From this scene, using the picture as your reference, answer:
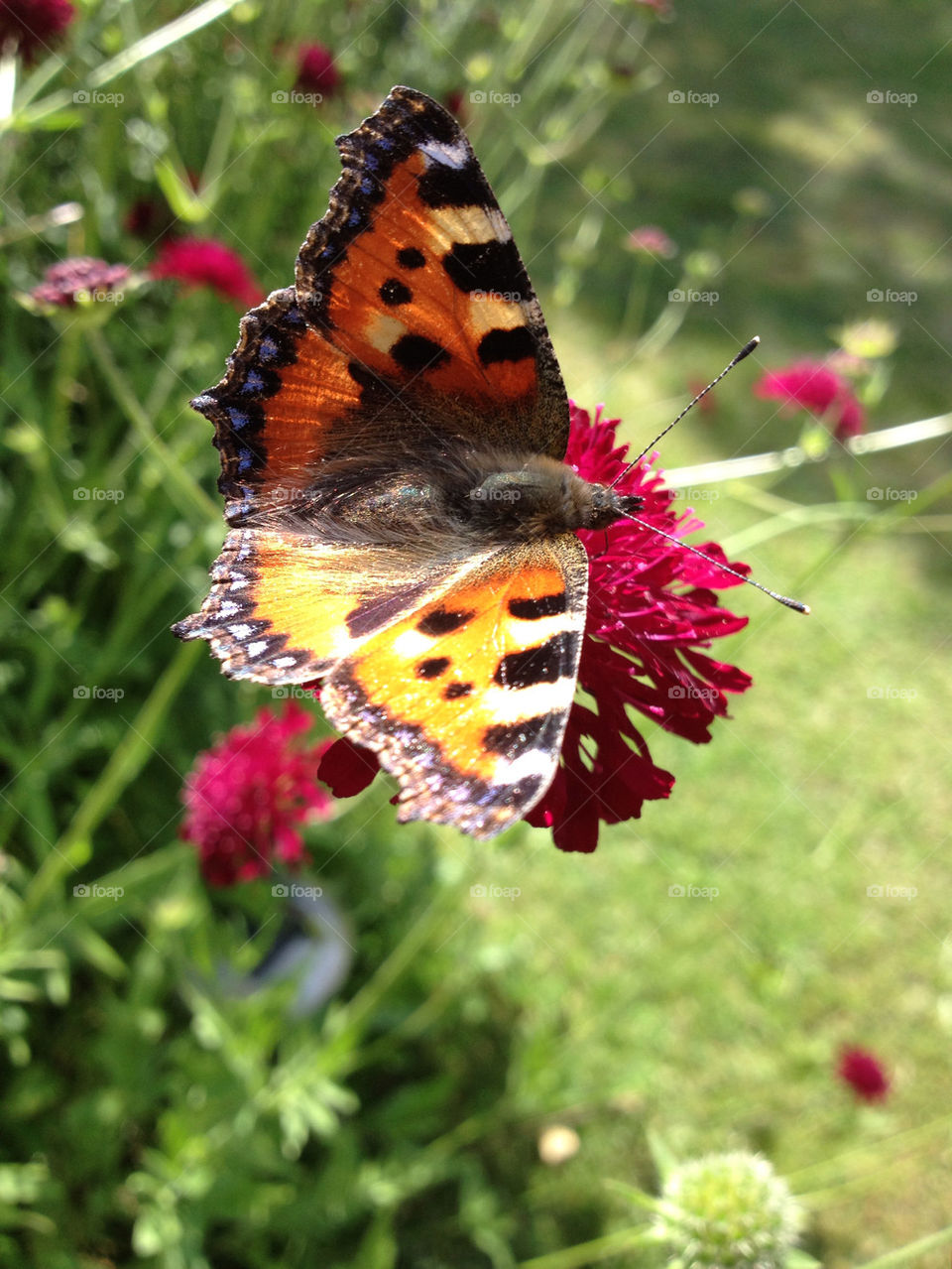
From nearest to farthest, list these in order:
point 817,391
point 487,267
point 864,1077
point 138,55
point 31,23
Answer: point 487,267
point 138,55
point 31,23
point 864,1077
point 817,391

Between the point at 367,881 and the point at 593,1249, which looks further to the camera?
the point at 367,881

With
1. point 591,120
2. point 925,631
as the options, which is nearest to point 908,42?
point 591,120

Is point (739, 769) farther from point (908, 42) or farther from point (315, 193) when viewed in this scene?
point (908, 42)

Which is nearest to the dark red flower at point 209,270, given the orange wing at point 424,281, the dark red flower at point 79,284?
the dark red flower at point 79,284

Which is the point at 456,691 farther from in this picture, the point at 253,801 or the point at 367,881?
the point at 367,881

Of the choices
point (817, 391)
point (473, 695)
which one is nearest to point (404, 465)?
point (473, 695)

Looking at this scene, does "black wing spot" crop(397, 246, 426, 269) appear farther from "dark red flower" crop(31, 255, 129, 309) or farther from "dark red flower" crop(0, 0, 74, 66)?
"dark red flower" crop(0, 0, 74, 66)

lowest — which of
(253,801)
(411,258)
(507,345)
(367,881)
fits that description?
(367,881)

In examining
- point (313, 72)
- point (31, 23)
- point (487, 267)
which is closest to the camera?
point (487, 267)
